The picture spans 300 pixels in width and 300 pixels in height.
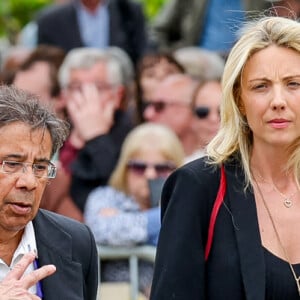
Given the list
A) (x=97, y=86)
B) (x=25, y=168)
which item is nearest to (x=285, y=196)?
(x=25, y=168)

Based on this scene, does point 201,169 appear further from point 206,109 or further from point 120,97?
point 120,97

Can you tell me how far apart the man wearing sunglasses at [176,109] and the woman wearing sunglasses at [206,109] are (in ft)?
0.24

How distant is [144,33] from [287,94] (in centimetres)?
637

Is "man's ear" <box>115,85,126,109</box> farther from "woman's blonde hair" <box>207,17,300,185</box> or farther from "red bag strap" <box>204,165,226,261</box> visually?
"red bag strap" <box>204,165,226,261</box>

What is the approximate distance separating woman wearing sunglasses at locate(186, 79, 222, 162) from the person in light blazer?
3755 millimetres

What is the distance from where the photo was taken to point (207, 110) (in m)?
8.66

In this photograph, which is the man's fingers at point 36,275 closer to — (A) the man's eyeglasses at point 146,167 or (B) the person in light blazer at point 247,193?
(B) the person in light blazer at point 247,193

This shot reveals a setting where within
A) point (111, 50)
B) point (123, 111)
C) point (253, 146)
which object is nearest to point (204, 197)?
point (253, 146)

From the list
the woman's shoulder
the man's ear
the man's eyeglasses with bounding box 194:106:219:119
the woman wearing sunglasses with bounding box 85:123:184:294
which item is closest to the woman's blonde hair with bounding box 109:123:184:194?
the woman wearing sunglasses with bounding box 85:123:184:294

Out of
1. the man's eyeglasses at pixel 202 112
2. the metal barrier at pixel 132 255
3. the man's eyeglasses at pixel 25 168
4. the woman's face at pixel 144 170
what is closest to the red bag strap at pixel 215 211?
the man's eyeglasses at pixel 25 168

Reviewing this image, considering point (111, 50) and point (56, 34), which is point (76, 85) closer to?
point (111, 50)

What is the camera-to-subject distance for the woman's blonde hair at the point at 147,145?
7.61 meters

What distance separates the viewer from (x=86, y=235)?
15.0 feet

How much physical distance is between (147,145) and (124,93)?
5.21 feet
